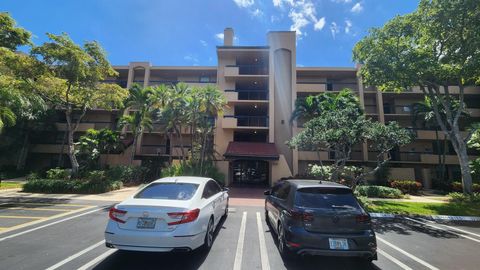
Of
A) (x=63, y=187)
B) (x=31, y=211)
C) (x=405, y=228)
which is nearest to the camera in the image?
(x=405, y=228)

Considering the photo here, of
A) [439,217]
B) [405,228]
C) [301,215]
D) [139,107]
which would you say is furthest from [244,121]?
[301,215]

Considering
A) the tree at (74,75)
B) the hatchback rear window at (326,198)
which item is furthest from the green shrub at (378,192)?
the tree at (74,75)

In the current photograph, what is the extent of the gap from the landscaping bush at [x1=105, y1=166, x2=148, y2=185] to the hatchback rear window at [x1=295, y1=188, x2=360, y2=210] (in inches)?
683

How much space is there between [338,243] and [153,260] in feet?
12.1

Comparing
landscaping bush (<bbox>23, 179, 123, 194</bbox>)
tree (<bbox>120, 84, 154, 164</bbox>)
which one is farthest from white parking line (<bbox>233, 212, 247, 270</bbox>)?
tree (<bbox>120, 84, 154, 164</bbox>)

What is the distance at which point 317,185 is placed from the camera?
5.39 m

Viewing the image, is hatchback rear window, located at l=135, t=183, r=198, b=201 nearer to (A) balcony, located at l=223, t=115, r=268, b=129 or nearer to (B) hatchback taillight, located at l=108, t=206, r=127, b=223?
(B) hatchback taillight, located at l=108, t=206, r=127, b=223

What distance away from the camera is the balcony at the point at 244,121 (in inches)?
884

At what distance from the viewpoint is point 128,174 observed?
20047mm

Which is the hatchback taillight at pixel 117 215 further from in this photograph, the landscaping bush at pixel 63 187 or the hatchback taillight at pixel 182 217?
the landscaping bush at pixel 63 187

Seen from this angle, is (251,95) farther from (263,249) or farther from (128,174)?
(263,249)

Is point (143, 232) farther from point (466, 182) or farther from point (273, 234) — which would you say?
point (466, 182)

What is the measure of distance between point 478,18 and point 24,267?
20455mm

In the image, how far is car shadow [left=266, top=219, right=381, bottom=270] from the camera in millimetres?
4768
